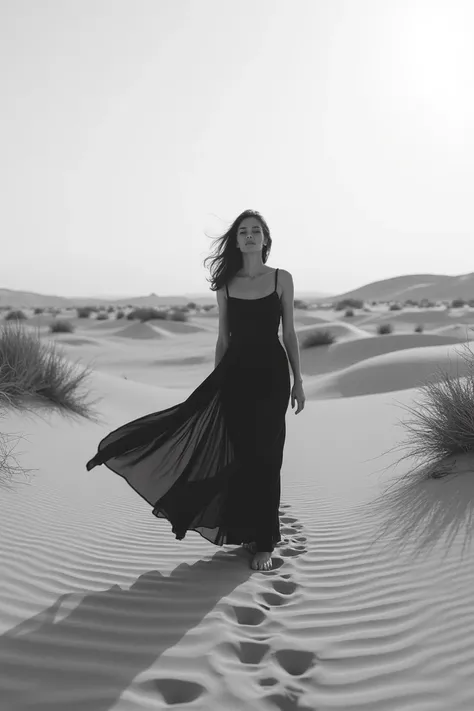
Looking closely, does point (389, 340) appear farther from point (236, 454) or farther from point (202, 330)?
point (236, 454)

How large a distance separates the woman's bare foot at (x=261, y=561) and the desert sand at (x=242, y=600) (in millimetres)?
65

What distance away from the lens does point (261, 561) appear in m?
3.59

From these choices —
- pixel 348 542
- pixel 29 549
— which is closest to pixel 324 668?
pixel 348 542

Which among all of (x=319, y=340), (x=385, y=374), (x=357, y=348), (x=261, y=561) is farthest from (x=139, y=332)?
(x=261, y=561)

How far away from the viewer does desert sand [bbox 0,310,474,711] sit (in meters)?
2.36

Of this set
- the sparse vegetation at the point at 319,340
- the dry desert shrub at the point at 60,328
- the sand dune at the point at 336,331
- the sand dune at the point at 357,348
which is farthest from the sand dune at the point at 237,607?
the dry desert shrub at the point at 60,328

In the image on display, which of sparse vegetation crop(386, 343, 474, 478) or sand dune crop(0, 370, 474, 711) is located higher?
sparse vegetation crop(386, 343, 474, 478)

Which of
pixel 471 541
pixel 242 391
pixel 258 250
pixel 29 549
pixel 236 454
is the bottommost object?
pixel 29 549

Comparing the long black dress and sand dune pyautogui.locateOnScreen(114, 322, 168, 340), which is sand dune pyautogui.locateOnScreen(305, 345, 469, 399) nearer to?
the long black dress

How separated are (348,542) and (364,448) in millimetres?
2990

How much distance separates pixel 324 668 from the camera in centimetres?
251

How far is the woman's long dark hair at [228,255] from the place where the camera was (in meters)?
4.05

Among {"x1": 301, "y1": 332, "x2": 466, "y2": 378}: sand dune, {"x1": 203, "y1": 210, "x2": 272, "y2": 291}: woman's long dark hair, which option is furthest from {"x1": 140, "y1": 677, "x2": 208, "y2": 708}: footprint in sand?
{"x1": 301, "y1": 332, "x2": 466, "y2": 378}: sand dune

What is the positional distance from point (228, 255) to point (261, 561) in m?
2.03
